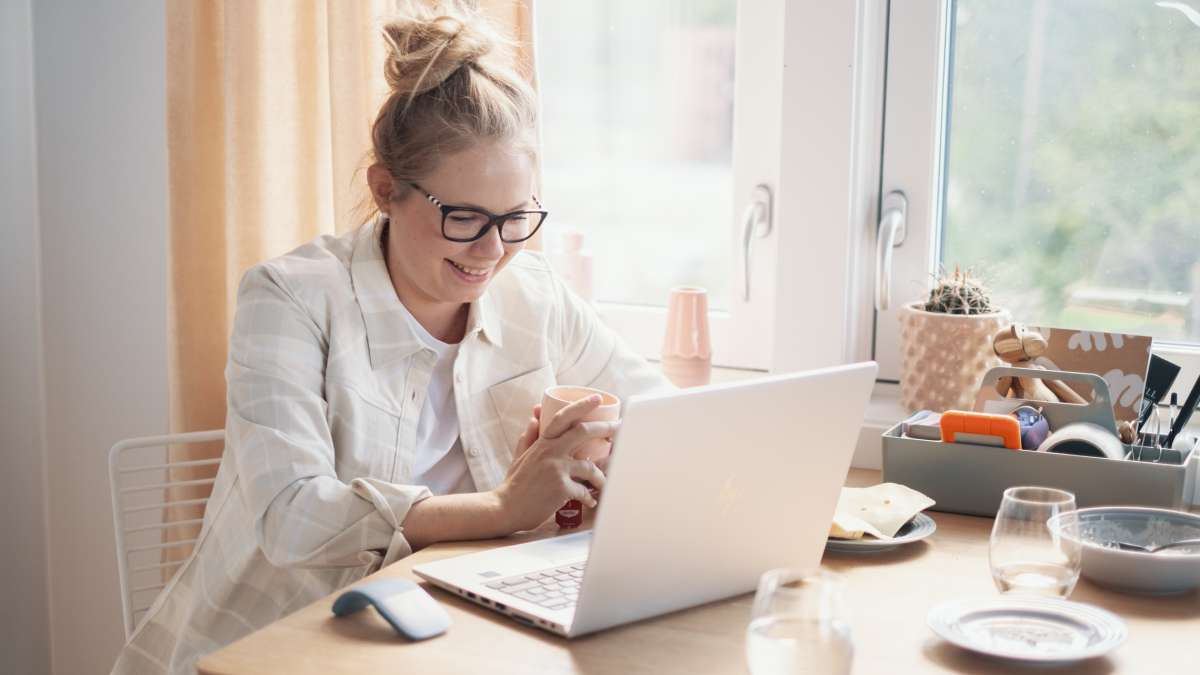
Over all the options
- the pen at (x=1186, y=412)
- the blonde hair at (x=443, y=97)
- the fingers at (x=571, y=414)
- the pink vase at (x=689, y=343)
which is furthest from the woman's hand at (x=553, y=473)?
the pen at (x=1186, y=412)

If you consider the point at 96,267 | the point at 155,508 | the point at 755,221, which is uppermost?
the point at 755,221

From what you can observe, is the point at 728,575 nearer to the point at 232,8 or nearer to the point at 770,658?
the point at 770,658

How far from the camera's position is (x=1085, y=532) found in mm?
1343

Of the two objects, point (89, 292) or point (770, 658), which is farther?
point (89, 292)

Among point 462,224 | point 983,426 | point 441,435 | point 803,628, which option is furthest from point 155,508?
point 803,628

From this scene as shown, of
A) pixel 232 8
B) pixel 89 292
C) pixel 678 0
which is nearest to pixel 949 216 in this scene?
pixel 678 0

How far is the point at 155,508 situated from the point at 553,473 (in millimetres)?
921

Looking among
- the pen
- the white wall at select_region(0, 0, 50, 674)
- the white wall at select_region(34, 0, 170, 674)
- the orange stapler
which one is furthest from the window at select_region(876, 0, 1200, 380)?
A: the white wall at select_region(0, 0, 50, 674)

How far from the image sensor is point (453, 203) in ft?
5.23

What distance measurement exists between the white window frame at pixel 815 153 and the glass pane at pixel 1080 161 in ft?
0.49

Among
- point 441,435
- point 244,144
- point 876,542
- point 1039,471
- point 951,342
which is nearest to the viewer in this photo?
point 876,542

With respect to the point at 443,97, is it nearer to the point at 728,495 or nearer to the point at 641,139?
the point at 728,495

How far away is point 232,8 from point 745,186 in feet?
3.11

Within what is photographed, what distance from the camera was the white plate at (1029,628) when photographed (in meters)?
1.08
